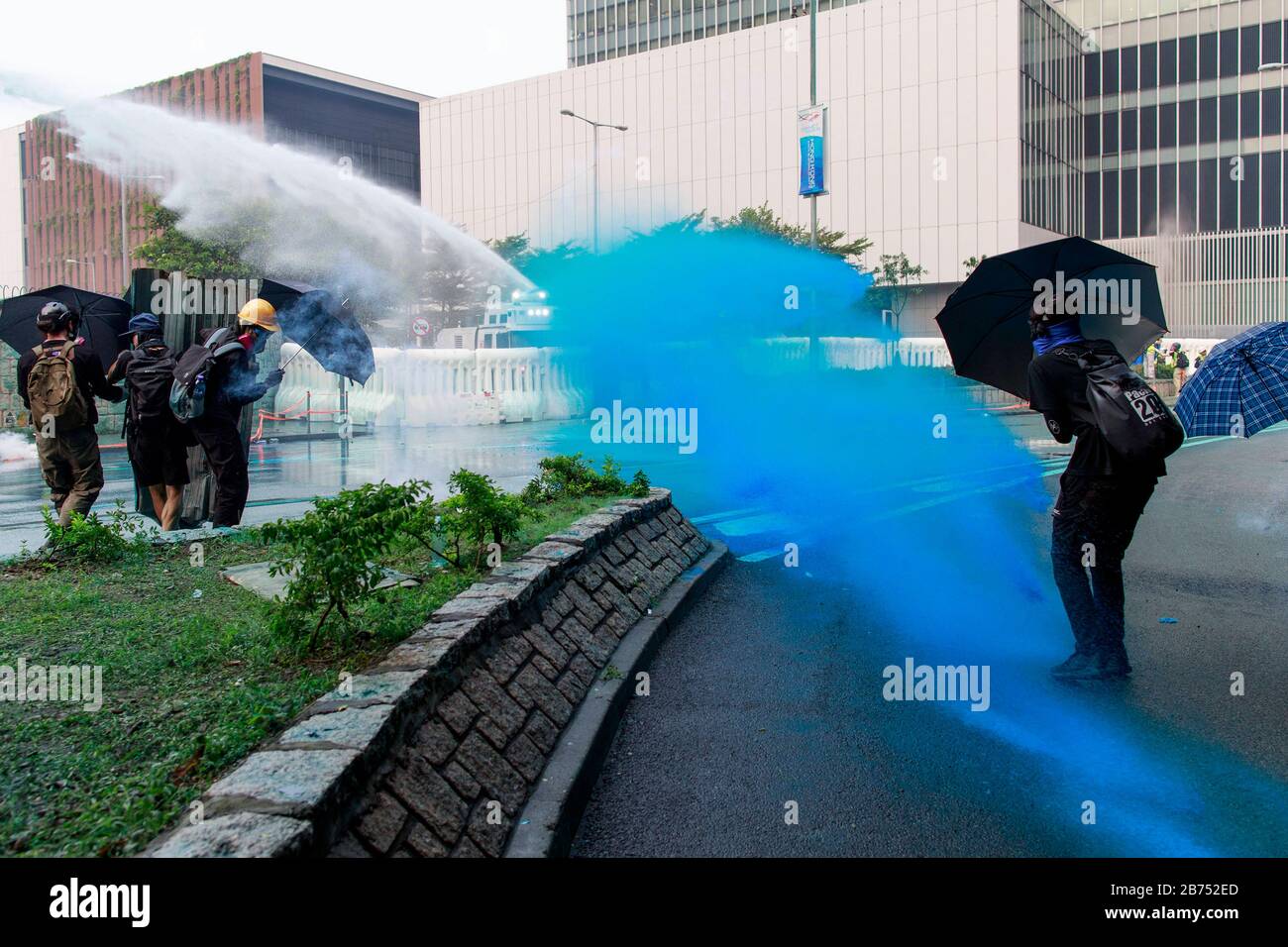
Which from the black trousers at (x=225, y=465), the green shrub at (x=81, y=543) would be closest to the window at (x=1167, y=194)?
the black trousers at (x=225, y=465)

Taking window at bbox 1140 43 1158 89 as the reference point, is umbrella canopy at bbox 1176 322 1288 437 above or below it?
below

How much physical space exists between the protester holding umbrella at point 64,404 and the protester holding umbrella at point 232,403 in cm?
83

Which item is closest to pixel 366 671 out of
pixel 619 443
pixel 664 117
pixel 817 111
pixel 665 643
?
pixel 665 643

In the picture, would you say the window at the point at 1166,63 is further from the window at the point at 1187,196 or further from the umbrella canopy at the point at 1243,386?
the umbrella canopy at the point at 1243,386

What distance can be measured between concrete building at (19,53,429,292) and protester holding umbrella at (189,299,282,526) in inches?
1914

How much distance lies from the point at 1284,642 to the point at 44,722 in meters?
6.46

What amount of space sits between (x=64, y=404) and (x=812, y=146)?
23.5m

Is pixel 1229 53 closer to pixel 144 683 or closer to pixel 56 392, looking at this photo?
pixel 56 392

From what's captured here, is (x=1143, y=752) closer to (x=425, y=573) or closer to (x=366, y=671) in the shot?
(x=366, y=671)

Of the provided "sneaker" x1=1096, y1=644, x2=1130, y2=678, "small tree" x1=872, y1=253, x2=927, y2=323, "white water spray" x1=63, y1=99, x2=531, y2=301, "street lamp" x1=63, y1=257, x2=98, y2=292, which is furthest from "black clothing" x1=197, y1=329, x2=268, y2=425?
"street lamp" x1=63, y1=257, x2=98, y2=292

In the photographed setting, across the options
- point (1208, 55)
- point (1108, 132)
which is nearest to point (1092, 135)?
point (1108, 132)

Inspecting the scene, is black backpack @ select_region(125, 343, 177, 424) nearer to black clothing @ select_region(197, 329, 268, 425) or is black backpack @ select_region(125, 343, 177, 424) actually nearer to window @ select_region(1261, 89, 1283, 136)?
black clothing @ select_region(197, 329, 268, 425)

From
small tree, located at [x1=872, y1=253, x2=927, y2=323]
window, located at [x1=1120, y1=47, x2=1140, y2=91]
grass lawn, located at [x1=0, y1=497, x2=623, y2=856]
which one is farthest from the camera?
window, located at [x1=1120, y1=47, x2=1140, y2=91]

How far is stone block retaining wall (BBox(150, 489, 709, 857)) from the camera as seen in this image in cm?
288
